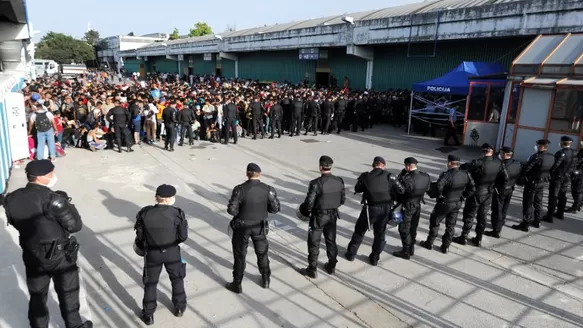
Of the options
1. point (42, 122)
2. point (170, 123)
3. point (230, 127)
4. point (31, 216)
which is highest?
point (42, 122)

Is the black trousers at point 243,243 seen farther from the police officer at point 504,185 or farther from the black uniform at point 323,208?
the police officer at point 504,185

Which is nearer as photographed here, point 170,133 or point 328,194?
point 328,194

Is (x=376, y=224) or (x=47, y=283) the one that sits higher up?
(x=376, y=224)

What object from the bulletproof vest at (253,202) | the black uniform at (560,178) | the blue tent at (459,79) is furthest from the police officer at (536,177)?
the blue tent at (459,79)

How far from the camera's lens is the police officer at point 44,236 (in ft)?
11.8

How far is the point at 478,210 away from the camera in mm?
6391

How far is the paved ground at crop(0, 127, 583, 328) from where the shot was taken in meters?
4.46

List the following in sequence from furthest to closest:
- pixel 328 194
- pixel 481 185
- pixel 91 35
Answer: pixel 91 35 < pixel 481 185 < pixel 328 194

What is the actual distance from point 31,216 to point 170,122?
29.4 ft

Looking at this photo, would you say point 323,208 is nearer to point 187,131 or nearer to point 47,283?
point 47,283

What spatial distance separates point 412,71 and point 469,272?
58.8 ft

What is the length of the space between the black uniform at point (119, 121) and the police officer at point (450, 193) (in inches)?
362

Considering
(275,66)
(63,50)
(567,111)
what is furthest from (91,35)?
(567,111)

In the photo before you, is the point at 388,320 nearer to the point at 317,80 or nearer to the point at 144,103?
the point at 144,103
